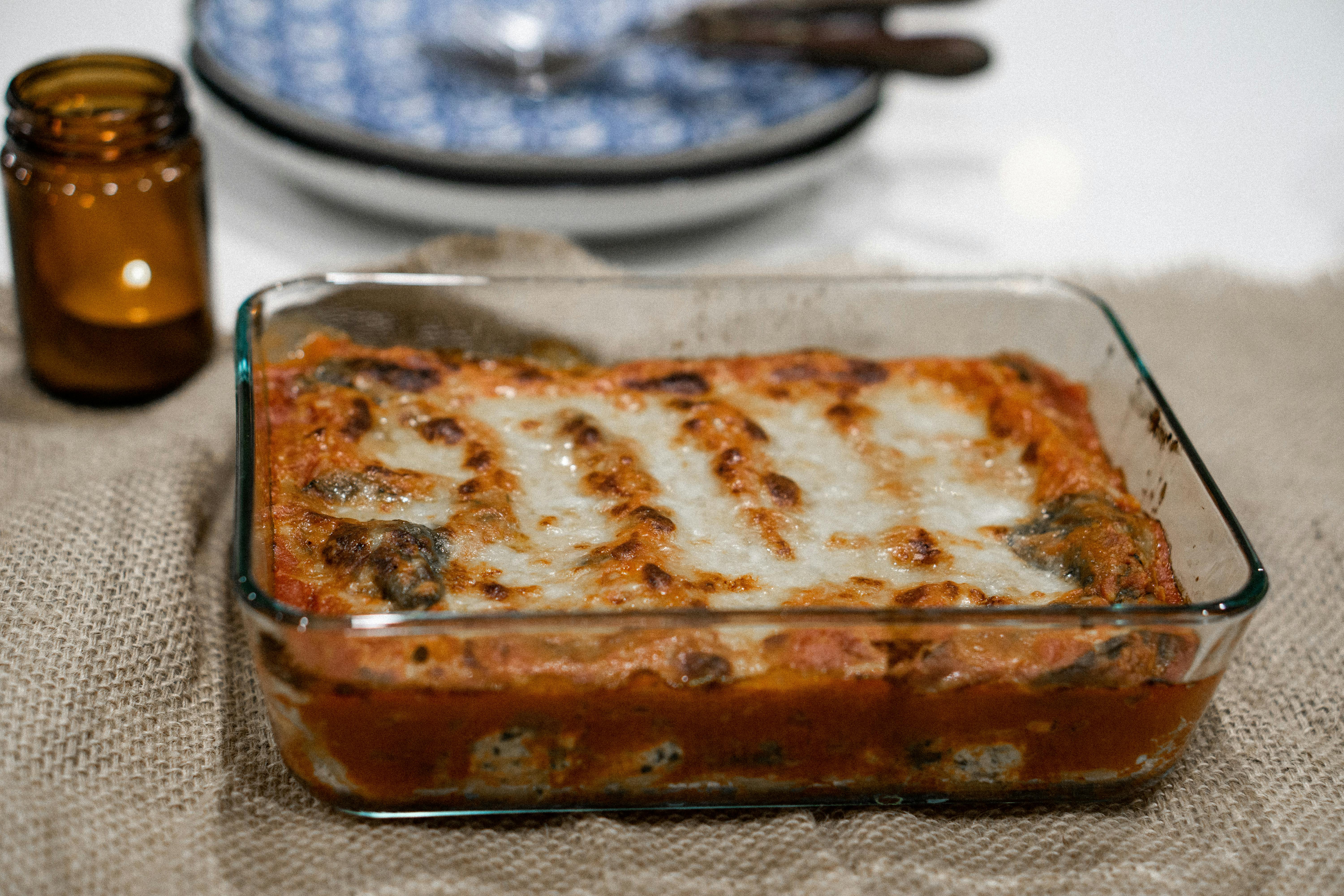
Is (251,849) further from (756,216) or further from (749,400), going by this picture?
(756,216)

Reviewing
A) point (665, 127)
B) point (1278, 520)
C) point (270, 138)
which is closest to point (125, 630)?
point (270, 138)

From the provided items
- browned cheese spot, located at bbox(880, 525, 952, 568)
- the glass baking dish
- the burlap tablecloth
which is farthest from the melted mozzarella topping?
the burlap tablecloth

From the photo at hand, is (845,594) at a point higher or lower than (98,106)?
lower

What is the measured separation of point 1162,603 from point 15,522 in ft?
3.91

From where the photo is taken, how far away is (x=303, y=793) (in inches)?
49.4

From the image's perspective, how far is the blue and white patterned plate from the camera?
1948 millimetres

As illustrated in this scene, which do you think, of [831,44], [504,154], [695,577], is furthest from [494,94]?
[695,577]

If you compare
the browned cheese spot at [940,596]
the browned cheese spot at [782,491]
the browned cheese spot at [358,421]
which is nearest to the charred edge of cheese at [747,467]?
the browned cheese spot at [782,491]

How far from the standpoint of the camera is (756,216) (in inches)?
92.2

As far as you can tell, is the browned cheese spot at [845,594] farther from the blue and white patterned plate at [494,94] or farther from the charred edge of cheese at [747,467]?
the blue and white patterned plate at [494,94]

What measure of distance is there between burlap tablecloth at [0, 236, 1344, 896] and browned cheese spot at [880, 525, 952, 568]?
0.24 m

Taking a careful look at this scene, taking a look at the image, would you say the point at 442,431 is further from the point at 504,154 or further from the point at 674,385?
the point at 504,154

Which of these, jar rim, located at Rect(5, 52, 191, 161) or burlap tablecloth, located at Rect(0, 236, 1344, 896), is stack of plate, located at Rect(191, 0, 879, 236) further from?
burlap tablecloth, located at Rect(0, 236, 1344, 896)

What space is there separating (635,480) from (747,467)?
12 centimetres
